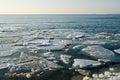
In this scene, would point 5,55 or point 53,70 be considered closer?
point 53,70

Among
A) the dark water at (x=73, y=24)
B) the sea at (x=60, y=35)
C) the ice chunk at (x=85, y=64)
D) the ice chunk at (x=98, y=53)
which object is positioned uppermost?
the ice chunk at (x=85, y=64)

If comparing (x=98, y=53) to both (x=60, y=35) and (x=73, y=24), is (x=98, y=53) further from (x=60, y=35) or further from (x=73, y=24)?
(x=73, y=24)

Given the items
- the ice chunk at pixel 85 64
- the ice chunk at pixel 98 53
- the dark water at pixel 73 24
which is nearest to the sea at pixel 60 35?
the dark water at pixel 73 24

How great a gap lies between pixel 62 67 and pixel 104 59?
3191 millimetres

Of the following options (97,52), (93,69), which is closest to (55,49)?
(97,52)

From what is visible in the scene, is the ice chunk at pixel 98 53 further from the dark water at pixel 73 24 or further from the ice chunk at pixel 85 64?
the dark water at pixel 73 24

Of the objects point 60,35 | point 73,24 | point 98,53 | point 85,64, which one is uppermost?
point 85,64

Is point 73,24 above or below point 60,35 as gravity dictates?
below

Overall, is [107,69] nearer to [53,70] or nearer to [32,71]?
[53,70]

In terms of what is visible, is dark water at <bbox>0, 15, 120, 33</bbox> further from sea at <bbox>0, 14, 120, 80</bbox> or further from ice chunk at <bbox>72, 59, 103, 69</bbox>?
ice chunk at <bbox>72, 59, 103, 69</bbox>

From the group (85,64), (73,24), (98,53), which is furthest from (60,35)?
(73,24)

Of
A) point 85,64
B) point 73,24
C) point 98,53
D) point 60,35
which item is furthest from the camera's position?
point 73,24

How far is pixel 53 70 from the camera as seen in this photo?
32.8 feet

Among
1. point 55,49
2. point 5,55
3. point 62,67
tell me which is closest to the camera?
point 62,67
